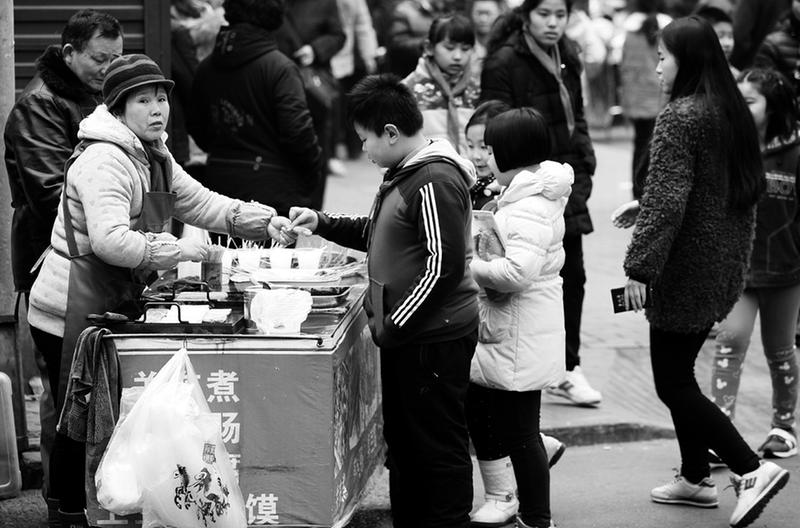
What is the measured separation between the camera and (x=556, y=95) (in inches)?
252

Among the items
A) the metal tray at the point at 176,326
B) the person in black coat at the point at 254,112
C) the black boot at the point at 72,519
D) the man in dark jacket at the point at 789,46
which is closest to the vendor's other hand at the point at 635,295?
the metal tray at the point at 176,326

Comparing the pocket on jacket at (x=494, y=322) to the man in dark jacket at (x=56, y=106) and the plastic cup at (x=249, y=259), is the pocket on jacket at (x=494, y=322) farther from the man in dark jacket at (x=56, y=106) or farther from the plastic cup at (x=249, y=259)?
the man in dark jacket at (x=56, y=106)

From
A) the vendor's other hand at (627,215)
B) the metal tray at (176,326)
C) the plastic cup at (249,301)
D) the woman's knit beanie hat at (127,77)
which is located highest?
the woman's knit beanie hat at (127,77)

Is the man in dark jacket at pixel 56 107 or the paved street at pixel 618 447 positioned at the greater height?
the man in dark jacket at pixel 56 107

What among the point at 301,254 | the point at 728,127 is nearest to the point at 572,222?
the point at 728,127

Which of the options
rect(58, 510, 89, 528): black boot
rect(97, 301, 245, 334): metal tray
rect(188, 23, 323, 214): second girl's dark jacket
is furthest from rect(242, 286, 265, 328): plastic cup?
rect(188, 23, 323, 214): second girl's dark jacket

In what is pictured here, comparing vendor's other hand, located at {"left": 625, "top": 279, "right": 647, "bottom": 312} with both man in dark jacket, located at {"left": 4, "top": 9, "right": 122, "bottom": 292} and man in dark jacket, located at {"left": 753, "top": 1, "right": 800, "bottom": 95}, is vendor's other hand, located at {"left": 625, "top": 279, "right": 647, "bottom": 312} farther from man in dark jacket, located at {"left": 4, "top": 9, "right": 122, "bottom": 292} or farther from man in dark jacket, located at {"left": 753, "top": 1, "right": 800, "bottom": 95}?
man in dark jacket, located at {"left": 753, "top": 1, "right": 800, "bottom": 95}

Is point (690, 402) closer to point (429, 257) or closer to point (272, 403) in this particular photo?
point (429, 257)

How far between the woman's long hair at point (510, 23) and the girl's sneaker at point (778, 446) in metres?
2.31

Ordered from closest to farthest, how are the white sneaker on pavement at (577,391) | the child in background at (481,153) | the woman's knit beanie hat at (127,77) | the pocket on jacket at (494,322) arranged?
the woman's knit beanie hat at (127,77) < the pocket on jacket at (494,322) < the child in background at (481,153) < the white sneaker on pavement at (577,391)

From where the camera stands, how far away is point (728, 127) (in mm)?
4871

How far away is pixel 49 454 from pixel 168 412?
86 cm

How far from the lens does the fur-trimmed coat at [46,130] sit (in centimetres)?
507

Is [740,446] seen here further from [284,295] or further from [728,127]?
[284,295]
